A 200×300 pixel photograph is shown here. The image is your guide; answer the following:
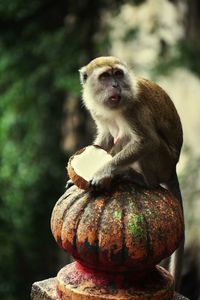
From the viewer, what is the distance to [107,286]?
1.99 meters

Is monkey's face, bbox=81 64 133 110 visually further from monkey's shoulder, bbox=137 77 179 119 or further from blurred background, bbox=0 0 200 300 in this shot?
blurred background, bbox=0 0 200 300

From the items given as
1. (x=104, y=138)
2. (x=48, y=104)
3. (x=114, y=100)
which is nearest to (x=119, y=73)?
(x=114, y=100)

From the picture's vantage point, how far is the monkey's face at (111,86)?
3305mm

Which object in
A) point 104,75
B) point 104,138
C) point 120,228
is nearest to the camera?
point 120,228

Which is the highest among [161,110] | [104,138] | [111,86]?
[111,86]

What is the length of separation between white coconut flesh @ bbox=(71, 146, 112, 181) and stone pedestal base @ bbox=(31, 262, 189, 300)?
0.36 meters

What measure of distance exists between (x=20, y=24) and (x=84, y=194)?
548 centimetres

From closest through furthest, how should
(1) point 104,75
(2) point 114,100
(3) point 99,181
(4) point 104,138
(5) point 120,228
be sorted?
(5) point 120,228 → (3) point 99,181 → (2) point 114,100 → (1) point 104,75 → (4) point 104,138

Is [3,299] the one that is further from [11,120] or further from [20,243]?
[11,120]

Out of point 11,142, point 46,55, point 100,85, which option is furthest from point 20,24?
point 100,85

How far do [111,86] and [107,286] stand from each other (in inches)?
64.5

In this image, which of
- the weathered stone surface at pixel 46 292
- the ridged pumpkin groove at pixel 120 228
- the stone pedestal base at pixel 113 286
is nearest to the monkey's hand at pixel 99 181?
the ridged pumpkin groove at pixel 120 228

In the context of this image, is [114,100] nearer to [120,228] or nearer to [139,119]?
[139,119]

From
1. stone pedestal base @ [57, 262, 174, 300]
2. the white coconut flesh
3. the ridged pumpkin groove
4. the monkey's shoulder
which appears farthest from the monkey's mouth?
stone pedestal base @ [57, 262, 174, 300]
